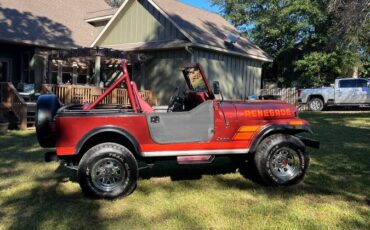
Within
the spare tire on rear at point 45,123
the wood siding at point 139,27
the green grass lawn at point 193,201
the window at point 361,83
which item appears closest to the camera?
the green grass lawn at point 193,201

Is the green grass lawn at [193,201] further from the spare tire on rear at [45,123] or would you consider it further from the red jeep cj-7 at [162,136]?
the spare tire on rear at [45,123]

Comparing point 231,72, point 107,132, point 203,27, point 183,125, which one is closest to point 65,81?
point 203,27

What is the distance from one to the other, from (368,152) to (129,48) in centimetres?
1279

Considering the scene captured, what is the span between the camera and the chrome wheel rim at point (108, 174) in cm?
548

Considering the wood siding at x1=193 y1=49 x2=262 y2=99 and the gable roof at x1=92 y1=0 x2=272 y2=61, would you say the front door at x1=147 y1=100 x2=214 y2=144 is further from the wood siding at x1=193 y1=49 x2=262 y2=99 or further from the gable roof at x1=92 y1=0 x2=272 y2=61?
the wood siding at x1=193 y1=49 x2=262 y2=99

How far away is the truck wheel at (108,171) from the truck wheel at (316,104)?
18.9 m

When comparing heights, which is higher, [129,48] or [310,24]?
[310,24]

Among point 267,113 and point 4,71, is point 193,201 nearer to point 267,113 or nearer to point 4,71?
point 267,113

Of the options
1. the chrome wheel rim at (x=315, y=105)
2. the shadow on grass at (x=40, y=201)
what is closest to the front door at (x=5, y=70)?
the shadow on grass at (x=40, y=201)

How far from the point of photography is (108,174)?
5531mm

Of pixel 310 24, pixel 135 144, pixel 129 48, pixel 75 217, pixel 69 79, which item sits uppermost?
pixel 310 24

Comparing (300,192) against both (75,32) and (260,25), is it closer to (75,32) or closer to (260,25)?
(75,32)

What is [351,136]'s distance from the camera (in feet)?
36.8

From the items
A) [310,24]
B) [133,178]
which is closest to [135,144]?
[133,178]
